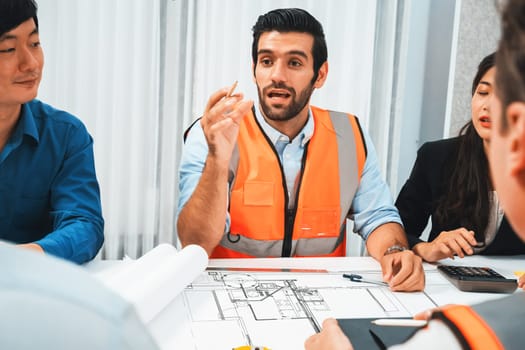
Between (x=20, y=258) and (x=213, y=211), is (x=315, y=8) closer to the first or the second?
(x=213, y=211)

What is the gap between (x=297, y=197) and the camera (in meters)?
1.68

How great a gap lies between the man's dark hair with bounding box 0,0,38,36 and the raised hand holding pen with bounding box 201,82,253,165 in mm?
453

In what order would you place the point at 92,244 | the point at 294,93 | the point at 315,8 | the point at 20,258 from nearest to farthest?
the point at 20,258 < the point at 92,244 < the point at 294,93 < the point at 315,8

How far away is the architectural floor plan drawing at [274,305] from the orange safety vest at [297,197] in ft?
1.16

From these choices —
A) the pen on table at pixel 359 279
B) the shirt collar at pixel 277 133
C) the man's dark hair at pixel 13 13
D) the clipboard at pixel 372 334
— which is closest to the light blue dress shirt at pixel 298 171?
the shirt collar at pixel 277 133

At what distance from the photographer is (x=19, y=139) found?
1385 millimetres

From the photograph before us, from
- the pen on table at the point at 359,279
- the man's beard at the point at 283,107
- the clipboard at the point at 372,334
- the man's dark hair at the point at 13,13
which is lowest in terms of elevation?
the pen on table at the point at 359,279

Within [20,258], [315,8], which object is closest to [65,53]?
[315,8]

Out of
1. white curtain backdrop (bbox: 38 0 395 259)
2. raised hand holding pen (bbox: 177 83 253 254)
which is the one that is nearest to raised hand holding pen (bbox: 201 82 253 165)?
raised hand holding pen (bbox: 177 83 253 254)

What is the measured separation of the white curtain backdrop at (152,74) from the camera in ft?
8.14

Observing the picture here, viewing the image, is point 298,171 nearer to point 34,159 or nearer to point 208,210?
point 208,210

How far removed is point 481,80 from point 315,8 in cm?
115

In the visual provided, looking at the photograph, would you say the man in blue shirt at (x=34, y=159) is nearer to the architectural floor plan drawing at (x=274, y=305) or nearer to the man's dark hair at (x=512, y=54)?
the architectural floor plan drawing at (x=274, y=305)

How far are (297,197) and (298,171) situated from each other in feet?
0.26
